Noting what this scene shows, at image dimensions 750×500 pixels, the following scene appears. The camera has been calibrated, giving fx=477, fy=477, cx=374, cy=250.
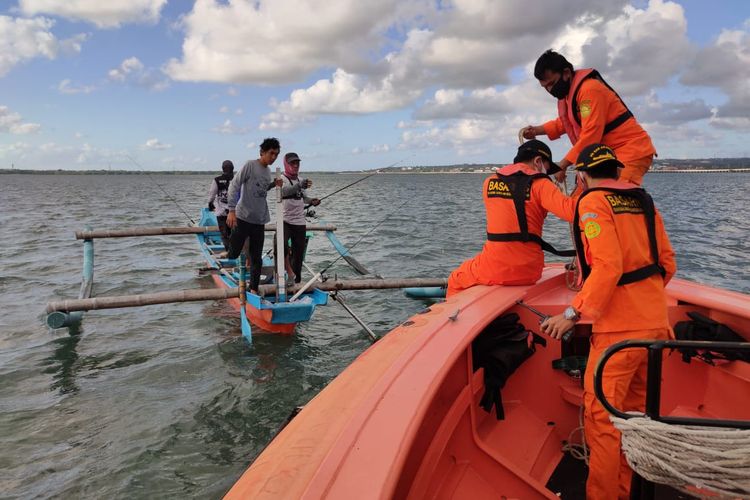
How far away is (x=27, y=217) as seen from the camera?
92.3ft

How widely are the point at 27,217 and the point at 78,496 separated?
98.7 feet

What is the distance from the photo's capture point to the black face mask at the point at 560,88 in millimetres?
3820

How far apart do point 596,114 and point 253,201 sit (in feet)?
15.7

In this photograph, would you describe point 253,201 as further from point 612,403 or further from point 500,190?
point 612,403

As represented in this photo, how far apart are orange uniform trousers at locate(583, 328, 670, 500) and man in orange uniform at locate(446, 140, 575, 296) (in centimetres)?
122

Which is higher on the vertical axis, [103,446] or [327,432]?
[327,432]

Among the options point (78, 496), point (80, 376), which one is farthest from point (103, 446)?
point (80, 376)

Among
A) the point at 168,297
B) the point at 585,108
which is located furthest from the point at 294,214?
the point at 585,108

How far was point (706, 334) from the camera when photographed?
3305mm

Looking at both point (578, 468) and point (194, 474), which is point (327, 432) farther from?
point (194, 474)

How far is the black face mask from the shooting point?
12.5 feet

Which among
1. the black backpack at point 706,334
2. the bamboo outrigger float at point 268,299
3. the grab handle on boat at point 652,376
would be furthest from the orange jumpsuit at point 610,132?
the bamboo outrigger float at point 268,299

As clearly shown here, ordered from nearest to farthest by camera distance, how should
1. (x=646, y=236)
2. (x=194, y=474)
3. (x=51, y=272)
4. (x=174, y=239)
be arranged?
(x=646, y=236) → (x=194, y=474) → (x=51, y=272) → (x=174, y=239)

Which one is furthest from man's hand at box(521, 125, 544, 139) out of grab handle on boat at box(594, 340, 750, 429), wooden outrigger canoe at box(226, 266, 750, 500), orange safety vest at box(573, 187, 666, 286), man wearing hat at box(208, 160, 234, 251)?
man wearing hat at box(208, 160, 234, 251)
